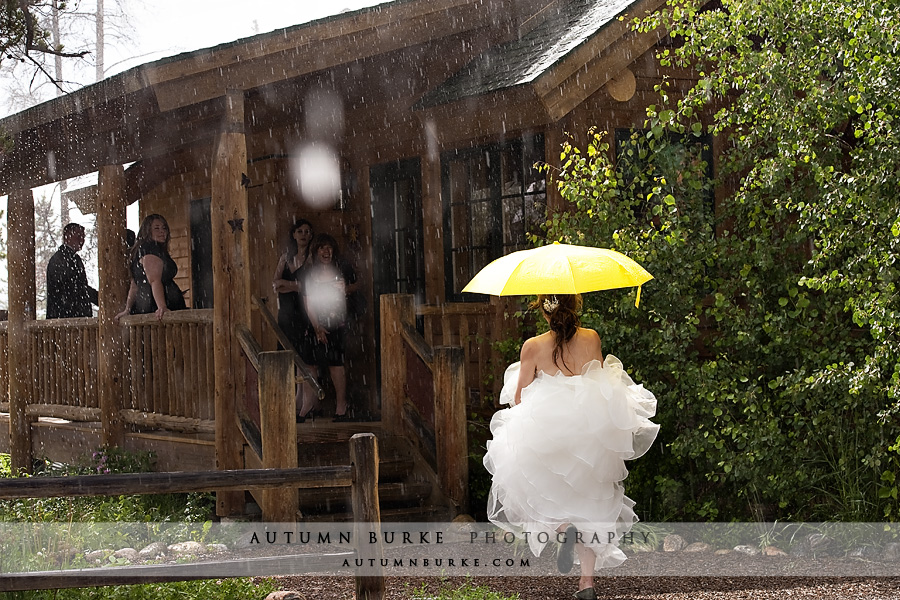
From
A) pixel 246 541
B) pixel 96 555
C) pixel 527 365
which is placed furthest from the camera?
pixel 246 541

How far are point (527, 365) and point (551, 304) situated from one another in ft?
1.38

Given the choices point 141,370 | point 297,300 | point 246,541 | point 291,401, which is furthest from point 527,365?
point 141,370

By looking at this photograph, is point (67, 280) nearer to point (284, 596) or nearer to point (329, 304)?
point (329, 304)

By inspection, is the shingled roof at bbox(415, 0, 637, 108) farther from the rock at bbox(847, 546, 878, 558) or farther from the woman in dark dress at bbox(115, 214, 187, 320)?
the rock at bbox(847, 546, 878, 558)

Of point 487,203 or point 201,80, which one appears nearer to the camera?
point 201,80

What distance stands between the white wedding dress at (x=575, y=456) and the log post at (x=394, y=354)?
2.39 metres

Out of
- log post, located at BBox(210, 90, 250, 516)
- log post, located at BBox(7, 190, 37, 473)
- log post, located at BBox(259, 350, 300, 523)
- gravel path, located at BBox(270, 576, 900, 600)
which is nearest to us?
gravel path, located at BBox(270, 576, 900, 600)

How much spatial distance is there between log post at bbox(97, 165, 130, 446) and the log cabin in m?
0.02

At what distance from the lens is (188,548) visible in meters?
7.33

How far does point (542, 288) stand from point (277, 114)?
5237mm

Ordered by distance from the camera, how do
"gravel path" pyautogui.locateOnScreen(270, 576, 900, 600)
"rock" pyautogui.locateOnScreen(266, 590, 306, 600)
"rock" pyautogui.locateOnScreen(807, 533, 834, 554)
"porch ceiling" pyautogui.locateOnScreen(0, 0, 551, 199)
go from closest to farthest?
"rock" pyautogui.locateOnScreen(266, 590, 306, 600) → "gravel path" pyautogui.locateOnScreen(270, 576, 900, 600) → "rock" pyautogui.locateOnScreen(807, 533, 834, 554) → "porch ceiling" pyautogui.locateOnScreen(0, 0, 551, 199)

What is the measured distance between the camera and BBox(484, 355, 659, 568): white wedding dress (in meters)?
6.07

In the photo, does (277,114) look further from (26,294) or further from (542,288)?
(542,288)

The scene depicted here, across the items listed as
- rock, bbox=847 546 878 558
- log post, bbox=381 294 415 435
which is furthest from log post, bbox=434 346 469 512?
rock, bbox=847 546 878 558
